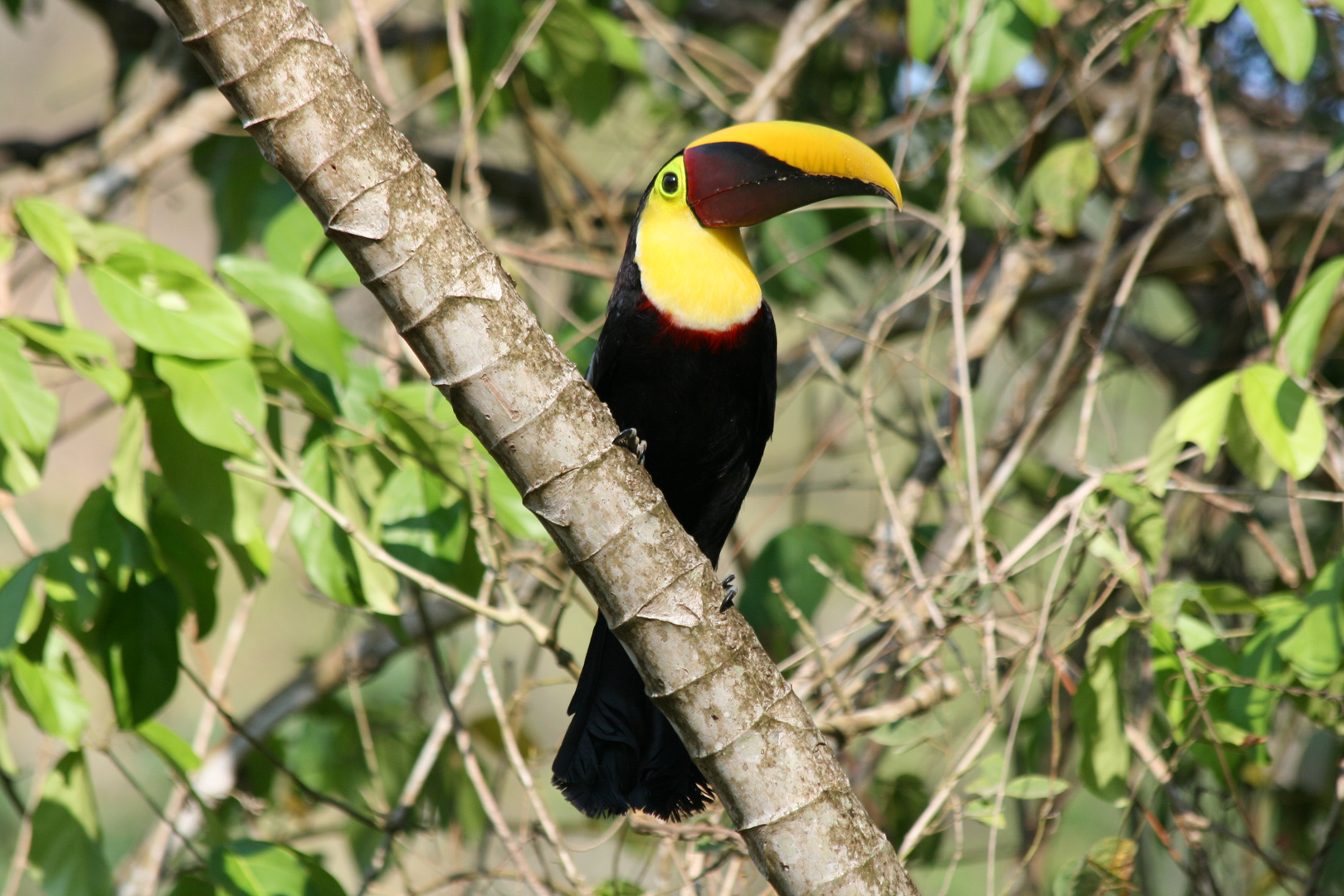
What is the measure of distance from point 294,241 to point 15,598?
35.0 inches

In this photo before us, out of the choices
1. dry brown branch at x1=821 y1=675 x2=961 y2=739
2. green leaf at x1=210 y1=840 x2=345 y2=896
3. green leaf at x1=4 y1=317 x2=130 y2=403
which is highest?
green leaf at x1=4 y1=317 x2=130 y2=403

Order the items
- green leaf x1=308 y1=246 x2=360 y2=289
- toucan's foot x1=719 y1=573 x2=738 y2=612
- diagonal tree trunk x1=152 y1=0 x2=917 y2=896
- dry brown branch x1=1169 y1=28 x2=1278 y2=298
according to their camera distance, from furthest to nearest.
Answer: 1. dry brown branch x1=1169 y1=28 x2=1278 y2=298
2. green leaf x1=308 y1=246 x2=360 y2=289
3. toucan's foot x1=719 y1=573 x2=738 y2=612
4. diagonal tree trunk x1=152 y1=0 x2=917 y2=896

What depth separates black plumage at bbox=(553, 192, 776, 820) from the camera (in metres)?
2.04

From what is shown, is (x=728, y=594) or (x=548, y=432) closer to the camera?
(x=548, y=432)

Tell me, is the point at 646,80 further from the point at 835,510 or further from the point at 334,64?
the point at 835,510

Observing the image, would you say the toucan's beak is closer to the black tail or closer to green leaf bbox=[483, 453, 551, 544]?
green leaf bbox=[483, 453, 551, 544]

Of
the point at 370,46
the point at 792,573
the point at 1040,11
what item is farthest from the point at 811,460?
the point at 370,46

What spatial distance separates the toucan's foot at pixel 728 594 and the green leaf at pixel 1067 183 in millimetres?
1274

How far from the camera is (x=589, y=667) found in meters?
2.21

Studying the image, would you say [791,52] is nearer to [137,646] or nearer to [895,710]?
[895,710]

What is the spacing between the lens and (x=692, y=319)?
2.21 metres

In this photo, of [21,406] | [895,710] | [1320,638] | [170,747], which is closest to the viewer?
[21,406]

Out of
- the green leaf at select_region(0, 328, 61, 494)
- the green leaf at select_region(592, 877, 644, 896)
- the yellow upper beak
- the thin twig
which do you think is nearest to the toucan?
the yellow upper beak

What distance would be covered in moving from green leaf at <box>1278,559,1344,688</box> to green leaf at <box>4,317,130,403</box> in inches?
78.1
